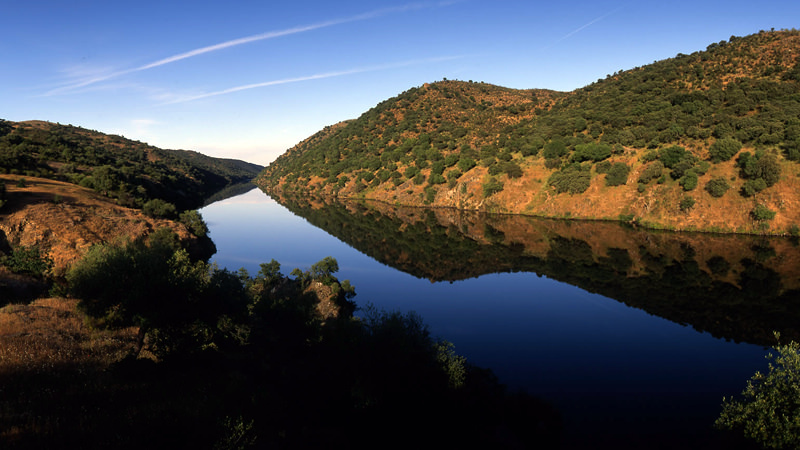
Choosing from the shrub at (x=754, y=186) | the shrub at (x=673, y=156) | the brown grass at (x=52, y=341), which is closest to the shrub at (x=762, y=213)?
the shrub at (x=754, y=186)

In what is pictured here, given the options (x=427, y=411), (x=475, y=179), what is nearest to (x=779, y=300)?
(x=427, y=411)

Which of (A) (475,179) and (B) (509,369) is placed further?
(A) (475,179)

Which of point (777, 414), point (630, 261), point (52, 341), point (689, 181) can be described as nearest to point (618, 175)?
point (689, 181)

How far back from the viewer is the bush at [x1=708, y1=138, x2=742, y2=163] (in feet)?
167

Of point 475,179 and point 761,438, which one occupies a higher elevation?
point 475,179

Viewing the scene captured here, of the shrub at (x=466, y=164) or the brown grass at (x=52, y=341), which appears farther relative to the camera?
the shrub at (x=466, y=164)

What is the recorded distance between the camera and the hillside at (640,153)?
4756 cm

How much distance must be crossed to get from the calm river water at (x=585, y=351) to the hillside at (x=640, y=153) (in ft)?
93.3

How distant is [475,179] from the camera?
77.2 m

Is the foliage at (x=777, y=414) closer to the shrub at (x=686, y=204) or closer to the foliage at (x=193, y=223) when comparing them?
the shrub at (x=686, y=204)

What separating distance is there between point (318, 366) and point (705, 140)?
67.3m

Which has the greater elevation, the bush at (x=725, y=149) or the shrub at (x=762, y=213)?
the bush at (x=725, y=149)

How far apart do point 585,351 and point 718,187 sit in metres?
40.9

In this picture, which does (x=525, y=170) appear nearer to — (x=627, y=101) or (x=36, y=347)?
(x=627, y=101)
